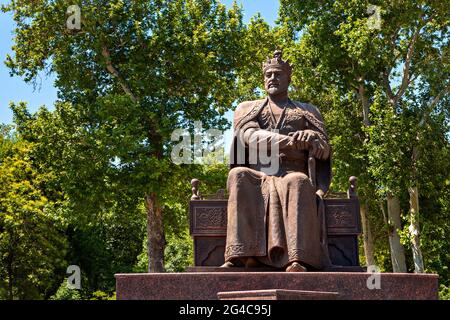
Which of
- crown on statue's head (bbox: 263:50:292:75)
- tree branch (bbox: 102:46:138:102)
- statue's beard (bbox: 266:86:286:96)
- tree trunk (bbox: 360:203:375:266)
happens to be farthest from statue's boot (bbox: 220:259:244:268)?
tree trunk (bbox: 360:203:375:266)

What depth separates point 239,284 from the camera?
10422 millimetres

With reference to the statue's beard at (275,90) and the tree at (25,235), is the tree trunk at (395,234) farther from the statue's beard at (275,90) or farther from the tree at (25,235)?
the statue's beard at (275,90)

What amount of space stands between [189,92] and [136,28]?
291cm

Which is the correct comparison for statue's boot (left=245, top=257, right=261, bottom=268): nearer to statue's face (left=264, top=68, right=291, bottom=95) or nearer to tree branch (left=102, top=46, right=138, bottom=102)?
statue's face (left=264, top=68, right=291, bottom=95)

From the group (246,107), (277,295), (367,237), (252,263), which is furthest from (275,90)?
(367,237)

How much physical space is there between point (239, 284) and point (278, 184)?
1711mm

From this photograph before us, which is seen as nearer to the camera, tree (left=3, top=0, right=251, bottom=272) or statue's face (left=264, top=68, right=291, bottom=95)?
statue's face (left=264, top=68, right=291, bottom=95)

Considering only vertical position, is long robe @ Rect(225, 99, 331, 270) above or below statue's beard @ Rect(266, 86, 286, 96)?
below

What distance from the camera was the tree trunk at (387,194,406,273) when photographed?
83.0 feet

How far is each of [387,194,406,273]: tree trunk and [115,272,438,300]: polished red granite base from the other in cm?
1514

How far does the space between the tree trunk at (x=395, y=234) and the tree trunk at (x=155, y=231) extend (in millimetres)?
7537

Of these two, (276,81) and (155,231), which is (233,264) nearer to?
(276,81)
